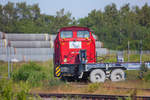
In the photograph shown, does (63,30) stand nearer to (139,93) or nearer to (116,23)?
(139,93)

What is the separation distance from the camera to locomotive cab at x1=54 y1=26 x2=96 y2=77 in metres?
15.1

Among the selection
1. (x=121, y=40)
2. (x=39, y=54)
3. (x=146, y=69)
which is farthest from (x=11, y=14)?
(x=146, y=69)

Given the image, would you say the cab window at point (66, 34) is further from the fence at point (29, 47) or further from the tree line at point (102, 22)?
the fence at point (29, 47)

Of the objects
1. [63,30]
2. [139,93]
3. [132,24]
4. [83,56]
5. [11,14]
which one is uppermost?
[11,14]

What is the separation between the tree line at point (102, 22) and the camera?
103 feet

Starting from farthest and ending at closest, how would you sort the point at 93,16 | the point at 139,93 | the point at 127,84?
1. the point at 93,16
2. the point at 127,84
3. the point at 139,93

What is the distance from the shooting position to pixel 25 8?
49.6 meters

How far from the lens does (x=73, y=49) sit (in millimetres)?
15352

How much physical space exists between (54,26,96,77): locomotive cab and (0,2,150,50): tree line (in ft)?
41.4

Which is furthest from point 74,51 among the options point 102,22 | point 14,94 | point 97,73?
point 102,22

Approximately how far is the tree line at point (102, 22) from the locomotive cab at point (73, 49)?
1261cm

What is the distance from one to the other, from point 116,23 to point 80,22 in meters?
7.29

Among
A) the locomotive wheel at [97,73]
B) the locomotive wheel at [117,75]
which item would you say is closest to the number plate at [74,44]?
the locomotive wheel at [97,73]

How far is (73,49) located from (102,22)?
22836 mm
